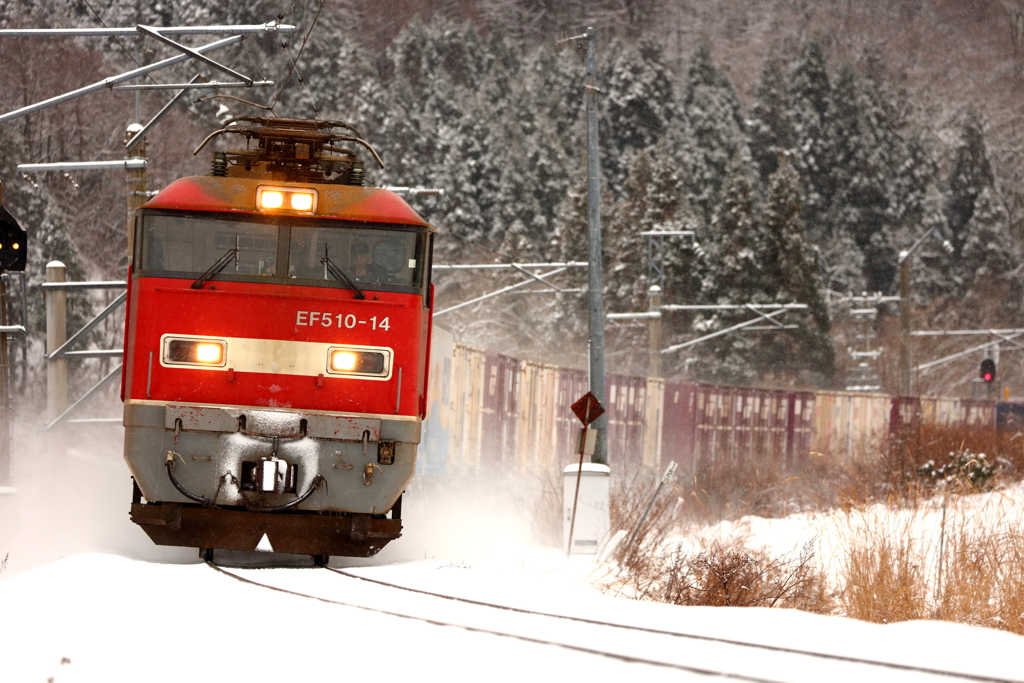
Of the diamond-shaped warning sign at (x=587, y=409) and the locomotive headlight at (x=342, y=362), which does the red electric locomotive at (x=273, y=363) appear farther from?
the diamond-shaped warning sign at (x=587, y=409)

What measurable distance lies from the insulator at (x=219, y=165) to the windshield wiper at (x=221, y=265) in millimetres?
2007

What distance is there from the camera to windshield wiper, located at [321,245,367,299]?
36.1 ft

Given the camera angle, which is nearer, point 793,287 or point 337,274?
point 337,274

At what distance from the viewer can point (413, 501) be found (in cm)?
2336

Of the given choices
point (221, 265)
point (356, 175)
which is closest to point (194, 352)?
point (221, 265)

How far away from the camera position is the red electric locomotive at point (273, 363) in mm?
10758

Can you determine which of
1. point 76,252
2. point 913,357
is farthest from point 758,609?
point 913,357

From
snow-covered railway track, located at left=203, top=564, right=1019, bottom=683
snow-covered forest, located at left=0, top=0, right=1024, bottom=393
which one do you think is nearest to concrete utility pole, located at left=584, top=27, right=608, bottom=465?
snow-covered railway track, located at left=203, top=564, right=1019, bottom=683

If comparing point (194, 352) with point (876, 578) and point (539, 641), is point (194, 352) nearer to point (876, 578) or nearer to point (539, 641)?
point (539, 641)

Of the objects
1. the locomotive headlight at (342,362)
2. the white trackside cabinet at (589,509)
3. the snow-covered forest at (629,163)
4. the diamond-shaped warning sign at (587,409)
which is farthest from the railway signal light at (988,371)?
the locomotive headlight at (342,362)

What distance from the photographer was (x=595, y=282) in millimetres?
16609

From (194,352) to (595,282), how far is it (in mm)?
6868

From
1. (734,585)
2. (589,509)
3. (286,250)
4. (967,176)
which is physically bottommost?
(734,585)

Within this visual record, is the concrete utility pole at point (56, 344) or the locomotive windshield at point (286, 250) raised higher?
the locomotive windshield at point (286, 250)
